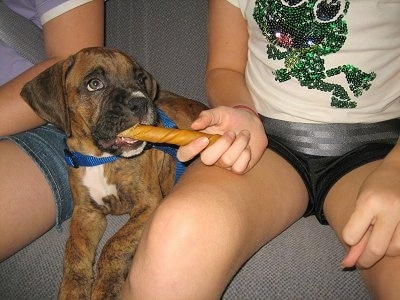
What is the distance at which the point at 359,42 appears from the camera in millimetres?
1370

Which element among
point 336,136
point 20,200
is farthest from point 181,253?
point 20,200

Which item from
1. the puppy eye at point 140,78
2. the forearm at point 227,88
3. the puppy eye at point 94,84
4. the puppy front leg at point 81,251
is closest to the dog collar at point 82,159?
the puppy front leg at point 81,251

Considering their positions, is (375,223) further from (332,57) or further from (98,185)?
(98,185)

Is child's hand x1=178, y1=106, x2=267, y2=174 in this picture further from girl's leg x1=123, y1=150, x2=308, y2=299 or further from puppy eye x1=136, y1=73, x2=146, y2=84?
puppy eye x1=136, y1=73, x2=146, y2=84

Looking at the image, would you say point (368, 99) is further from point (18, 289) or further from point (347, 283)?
point (18, 289)

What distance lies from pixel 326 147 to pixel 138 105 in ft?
2.80

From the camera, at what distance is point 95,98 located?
1.82 m

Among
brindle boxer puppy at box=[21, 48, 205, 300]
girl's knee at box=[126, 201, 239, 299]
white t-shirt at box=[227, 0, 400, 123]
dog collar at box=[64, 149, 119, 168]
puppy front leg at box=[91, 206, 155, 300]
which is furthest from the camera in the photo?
dog collar at box=[64, 149, 119, 168]

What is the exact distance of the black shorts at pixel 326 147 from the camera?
141 cm

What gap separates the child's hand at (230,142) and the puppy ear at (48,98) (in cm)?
78

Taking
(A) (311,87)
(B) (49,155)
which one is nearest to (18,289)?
(B) (49,155)

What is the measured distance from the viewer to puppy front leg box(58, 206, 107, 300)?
5.14 ft

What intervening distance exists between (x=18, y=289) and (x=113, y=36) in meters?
1.69

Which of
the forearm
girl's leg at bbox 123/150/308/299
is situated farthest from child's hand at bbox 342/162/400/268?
the forearm
